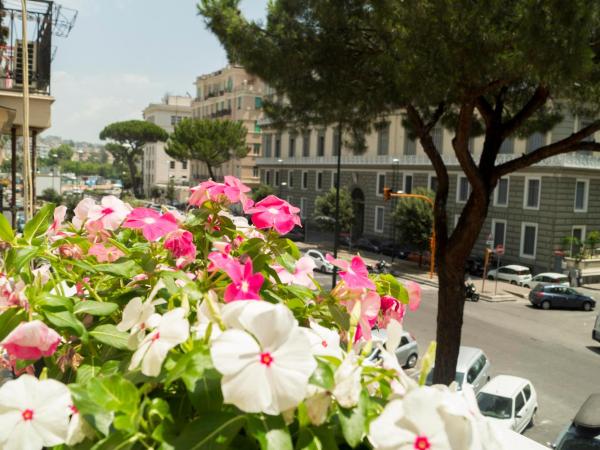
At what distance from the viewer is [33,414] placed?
3.31 feet

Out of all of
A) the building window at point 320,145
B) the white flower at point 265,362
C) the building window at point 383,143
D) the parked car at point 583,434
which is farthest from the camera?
the building window at point 320,145

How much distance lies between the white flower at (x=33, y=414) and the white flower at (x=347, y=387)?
44 cm

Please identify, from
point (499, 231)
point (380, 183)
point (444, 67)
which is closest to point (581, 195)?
point (499, 231)

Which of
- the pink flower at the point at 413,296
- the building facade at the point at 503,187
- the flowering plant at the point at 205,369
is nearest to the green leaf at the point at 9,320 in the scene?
the flowering plant at the point at 205,369

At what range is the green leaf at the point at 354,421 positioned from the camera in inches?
39.1

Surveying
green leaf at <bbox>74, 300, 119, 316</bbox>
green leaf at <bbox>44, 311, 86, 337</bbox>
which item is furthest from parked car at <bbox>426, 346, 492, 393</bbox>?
green leaf at <bbox>44, 311, 86, 337</bbox>

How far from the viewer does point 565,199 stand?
1056 inches

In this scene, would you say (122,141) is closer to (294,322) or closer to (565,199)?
(565,199)

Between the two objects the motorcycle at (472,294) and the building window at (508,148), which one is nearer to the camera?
the motorcycle at (472,294)

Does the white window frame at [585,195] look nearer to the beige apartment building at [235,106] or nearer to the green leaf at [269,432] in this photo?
the beige apartment building at [235,106]

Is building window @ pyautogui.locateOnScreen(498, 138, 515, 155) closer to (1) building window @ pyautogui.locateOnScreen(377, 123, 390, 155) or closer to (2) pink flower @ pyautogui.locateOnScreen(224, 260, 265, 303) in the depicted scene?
(1) building window @ pyautogui.locateOnScreen(377, 123, 390, 155)

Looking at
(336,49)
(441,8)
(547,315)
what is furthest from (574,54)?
(547,315)

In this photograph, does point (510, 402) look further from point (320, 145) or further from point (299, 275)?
point (320, 145)

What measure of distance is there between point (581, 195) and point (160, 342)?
96.4 ft
